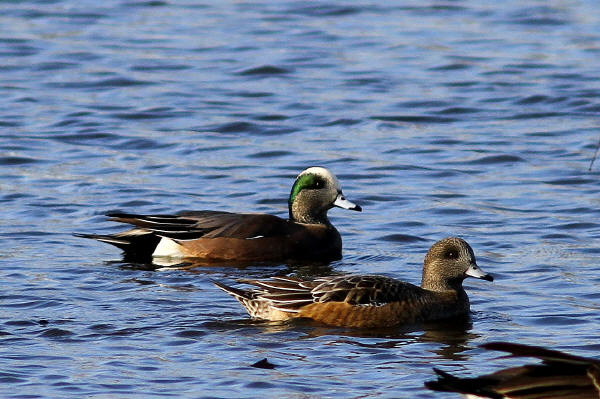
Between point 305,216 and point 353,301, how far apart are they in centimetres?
291

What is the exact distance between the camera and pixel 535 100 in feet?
52.4

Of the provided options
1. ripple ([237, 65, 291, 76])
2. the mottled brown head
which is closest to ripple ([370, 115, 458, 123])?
ripple ([237, 65, 291, 76])

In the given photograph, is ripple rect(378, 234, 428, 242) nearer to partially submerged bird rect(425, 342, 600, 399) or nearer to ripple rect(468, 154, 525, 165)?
ripple rect(468, 154, 525, 165)

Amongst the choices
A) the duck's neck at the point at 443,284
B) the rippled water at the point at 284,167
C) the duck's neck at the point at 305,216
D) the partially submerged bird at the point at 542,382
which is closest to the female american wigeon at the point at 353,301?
the duck's neck at the point at 443,284

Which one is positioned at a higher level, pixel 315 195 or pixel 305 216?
pixel 315 195

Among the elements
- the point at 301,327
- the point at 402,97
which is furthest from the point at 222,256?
the point at 402,97

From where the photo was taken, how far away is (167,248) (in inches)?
447

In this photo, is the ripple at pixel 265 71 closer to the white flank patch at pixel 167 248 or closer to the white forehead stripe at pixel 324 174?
the white forehead stripe at pixel 324 174

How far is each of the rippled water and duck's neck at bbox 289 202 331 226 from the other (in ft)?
0.96

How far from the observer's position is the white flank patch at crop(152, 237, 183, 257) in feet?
37.1

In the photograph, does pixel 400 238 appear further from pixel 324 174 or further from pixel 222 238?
pixel 222 238

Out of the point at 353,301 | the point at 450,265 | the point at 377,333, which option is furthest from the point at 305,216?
the point at 377,333

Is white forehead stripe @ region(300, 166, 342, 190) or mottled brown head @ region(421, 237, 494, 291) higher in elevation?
white forehead stripe @ region(300, 166, 342, 190)

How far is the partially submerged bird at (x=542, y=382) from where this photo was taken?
554 centimetres
